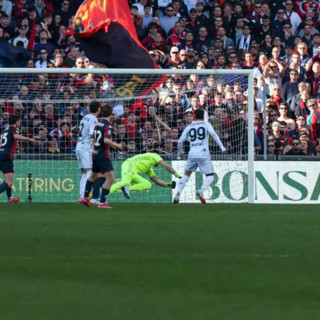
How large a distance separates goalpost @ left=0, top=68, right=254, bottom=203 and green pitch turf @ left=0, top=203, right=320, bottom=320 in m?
6.24

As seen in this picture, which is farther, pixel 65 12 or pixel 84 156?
pixel 65 12

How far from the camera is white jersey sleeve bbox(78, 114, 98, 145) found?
1847cm

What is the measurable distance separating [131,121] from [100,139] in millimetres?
4231

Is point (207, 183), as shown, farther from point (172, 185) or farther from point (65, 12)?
point (65, 12)

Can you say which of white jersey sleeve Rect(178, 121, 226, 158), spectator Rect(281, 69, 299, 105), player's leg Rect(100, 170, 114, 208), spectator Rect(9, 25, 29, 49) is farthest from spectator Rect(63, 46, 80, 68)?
player's leg Rect(100, 170, 114, 208)

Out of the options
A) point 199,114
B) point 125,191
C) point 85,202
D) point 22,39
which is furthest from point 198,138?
point 22,39

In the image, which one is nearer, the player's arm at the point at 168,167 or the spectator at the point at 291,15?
the player's arm at the point at 168,167

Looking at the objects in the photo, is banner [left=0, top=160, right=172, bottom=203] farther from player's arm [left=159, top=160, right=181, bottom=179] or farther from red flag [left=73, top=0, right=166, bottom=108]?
red flag [left=73, top=0, right=166, bottom=108]

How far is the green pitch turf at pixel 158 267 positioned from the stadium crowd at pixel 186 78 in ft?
23.0

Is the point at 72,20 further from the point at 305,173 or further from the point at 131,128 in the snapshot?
the point at 305,173

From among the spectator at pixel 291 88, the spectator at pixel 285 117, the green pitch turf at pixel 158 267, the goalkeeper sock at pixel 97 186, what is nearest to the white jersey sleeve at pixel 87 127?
the goalkeeper sock at pixel 97 186

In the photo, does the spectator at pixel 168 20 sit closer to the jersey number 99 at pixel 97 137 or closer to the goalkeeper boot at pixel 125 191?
the goalkeeper boot at pixel 125 191

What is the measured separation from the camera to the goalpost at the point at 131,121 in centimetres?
2105

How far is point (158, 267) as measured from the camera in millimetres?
8898
